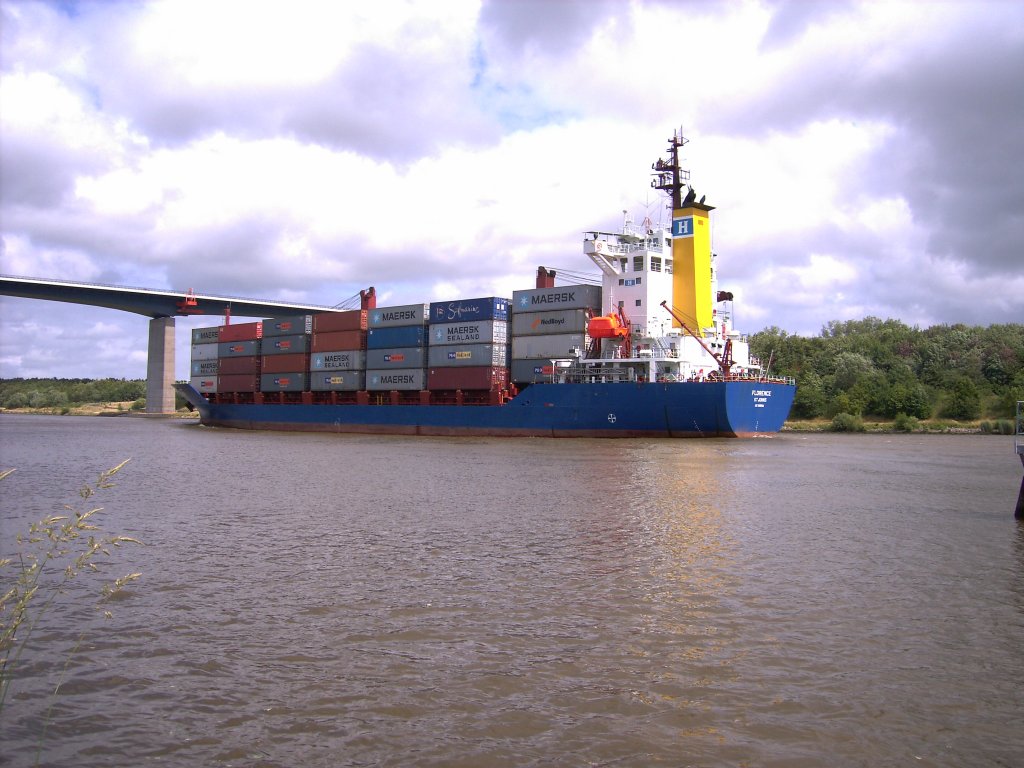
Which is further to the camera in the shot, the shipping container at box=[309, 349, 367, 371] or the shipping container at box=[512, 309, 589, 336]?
the shipping container at box=[309, 349, 367, 371]

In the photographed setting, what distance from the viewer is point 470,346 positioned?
→ 46.6 meters

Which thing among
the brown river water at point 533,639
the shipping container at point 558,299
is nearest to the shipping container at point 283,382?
the shipping container at point 558,299

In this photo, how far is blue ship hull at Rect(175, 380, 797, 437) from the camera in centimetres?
3803

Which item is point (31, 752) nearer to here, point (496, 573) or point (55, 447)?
point (496, 573)

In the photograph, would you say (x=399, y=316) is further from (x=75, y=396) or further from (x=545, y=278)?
(x=75, y=396)

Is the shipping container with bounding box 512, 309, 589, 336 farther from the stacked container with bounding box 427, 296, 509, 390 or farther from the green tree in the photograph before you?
the green tree

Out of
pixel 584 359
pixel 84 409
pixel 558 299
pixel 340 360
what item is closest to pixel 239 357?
pixel 340 360

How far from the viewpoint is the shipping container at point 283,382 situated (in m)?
58.5

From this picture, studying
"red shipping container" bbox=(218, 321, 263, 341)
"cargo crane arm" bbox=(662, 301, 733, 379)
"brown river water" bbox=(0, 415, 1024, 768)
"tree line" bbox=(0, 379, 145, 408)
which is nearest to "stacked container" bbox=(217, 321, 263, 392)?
"red shipping container" bbox=(218, 321, 263, 341)

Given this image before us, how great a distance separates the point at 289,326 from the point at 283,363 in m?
3.04

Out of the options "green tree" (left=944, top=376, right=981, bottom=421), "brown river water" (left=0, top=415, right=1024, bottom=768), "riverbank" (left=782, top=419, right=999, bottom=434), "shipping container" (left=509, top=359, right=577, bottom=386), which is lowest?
"brown river water" (left=0, top=415, right=1024, bottom=768)

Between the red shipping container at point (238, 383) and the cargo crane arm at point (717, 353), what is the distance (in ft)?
122

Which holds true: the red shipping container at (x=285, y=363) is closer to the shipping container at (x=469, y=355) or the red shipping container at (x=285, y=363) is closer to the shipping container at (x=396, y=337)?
the shipping container at (x=396, y=337)

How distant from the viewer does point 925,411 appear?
204 ft
